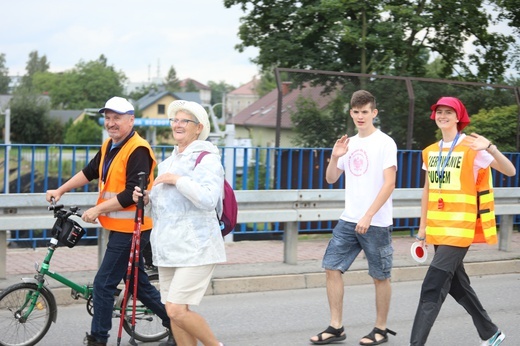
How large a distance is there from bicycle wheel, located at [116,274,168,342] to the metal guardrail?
6.05 ft

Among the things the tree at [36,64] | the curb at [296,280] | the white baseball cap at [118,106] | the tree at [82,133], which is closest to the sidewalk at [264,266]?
the curb at [296,280]

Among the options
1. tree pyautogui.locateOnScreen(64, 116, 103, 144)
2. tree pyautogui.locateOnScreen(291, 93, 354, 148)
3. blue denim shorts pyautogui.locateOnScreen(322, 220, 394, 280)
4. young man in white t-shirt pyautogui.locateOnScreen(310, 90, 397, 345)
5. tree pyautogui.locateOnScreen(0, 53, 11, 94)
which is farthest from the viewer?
tree pyautogui.locateOnScreen(0, 53, 11, 94)

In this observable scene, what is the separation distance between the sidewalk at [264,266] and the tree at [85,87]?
127684 millimetres

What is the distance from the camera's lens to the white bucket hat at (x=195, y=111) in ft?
16.5

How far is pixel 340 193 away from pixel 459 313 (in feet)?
7.21

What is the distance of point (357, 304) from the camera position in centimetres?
809

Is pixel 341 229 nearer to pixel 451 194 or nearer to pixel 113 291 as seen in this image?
pixel 451 194

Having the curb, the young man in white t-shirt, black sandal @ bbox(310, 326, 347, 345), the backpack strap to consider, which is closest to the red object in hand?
the young man in white t-shirt

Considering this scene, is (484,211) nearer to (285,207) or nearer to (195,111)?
(195,111)

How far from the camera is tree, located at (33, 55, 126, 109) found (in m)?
137

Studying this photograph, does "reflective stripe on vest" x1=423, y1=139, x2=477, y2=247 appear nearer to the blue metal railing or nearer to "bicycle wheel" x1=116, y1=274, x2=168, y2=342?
"bicycle wheel" x1=116, y1=274, x2=168, y2=342

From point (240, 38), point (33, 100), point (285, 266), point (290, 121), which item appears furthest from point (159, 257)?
point (33, 100)

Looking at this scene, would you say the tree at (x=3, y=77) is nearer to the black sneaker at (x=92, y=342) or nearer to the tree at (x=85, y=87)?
the tree at (x=85, y=87)

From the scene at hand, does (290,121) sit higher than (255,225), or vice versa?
(290,121)
